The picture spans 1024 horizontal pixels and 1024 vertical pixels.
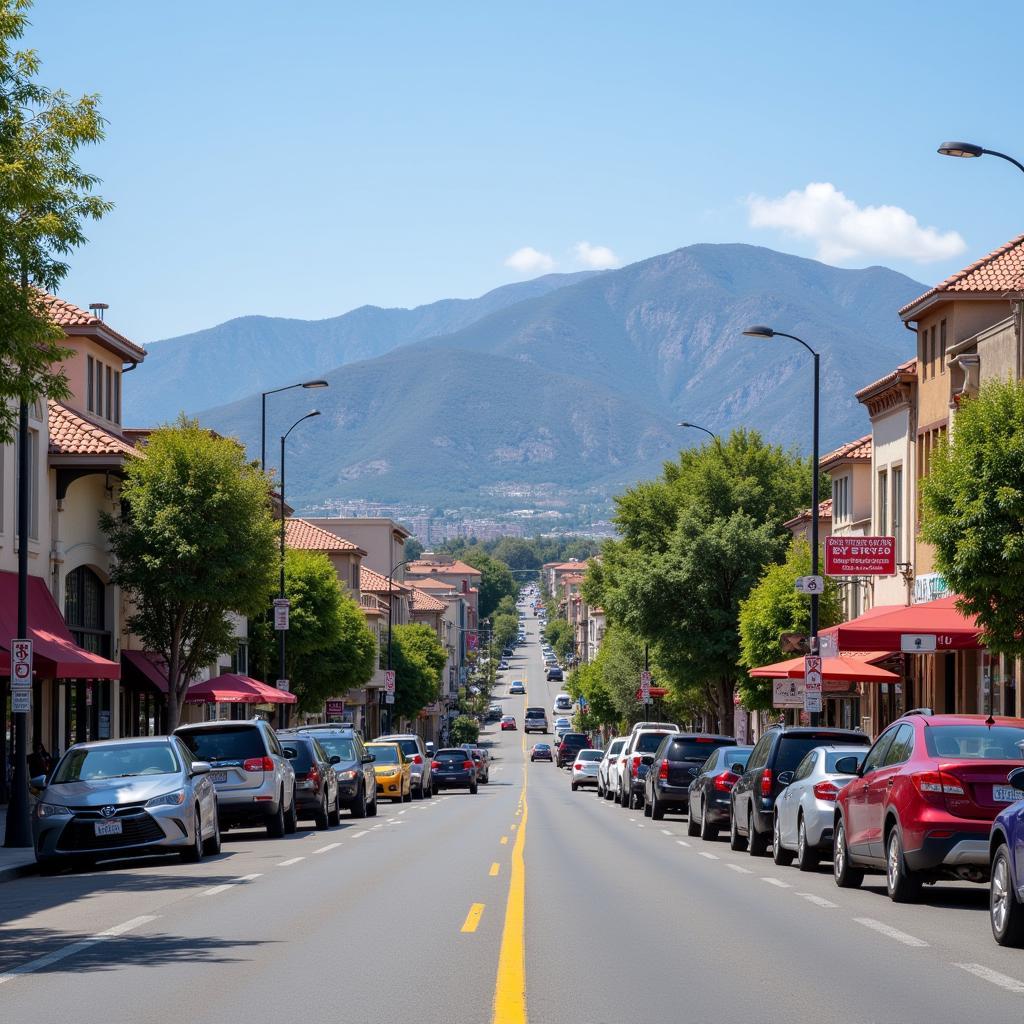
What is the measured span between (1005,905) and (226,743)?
17173 mm

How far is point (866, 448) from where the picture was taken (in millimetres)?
58812

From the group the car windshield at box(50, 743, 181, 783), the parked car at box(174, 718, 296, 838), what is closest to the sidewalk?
the car windshield at box(50, 743, 181, 783)

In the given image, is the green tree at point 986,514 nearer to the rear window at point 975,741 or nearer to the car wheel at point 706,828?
the car wheel at point 706,828

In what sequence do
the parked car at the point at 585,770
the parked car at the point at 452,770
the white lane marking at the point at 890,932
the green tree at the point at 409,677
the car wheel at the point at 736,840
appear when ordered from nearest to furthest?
the white lane marking at the point at 890,932, the car wheel at the point at 736,840, the parked car at the point at 452,770, the parked car at the point at 585,770, the green tree at the point at 409,677

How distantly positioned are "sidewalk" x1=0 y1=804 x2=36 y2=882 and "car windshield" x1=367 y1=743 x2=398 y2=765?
74.0ft

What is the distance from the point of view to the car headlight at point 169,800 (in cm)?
2203

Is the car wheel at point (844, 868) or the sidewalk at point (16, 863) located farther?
the sidewalk at point (16, 863)

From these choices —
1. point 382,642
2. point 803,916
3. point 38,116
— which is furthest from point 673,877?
point 382,642

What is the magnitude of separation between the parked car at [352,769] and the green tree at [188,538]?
8.62 meters

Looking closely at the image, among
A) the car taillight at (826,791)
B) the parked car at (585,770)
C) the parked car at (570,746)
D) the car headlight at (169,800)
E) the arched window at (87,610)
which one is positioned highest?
the arched window at (87,610)

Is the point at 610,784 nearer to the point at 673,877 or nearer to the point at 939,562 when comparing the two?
the point at 939,562

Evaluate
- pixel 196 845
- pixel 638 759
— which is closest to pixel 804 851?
pixel 196 845

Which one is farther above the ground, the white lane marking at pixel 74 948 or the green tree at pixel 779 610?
the green tree at pixel 779 610

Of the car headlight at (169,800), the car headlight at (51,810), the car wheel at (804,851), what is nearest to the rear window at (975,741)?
the car wheel at (804,851)
